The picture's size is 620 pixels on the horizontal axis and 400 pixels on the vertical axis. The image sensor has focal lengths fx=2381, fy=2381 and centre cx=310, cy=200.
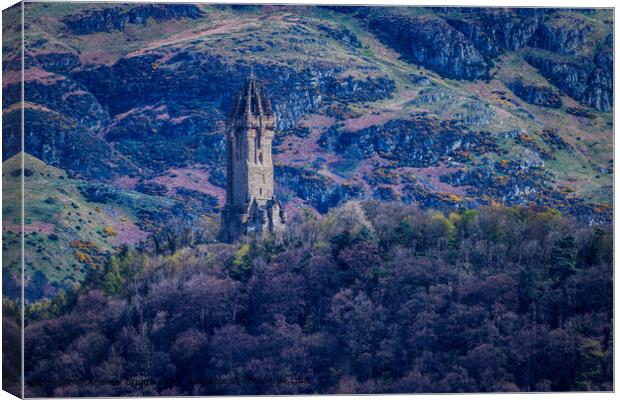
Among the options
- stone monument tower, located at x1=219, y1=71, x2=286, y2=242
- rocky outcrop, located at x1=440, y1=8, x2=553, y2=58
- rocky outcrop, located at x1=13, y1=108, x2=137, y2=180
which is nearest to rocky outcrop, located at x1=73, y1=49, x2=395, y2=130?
rocky outcrop, located at x1=13, y1=108, x2=137, y2=180

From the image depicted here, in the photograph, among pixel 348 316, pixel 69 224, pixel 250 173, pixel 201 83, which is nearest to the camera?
pixel 348 316

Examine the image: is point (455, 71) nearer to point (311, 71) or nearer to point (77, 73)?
point (311, 71)

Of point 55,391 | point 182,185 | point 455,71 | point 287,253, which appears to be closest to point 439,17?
point 455,71

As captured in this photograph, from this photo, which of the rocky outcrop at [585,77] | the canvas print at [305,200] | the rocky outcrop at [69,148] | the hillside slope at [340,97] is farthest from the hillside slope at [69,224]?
the rocky outcrop at [585,77]

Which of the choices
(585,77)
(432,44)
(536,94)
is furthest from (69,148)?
Result: (585,77)

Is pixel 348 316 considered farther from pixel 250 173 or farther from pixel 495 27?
pixel 495 27

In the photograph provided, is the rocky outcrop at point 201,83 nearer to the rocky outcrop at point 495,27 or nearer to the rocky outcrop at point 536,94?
the rocky outcrop at point 495,27
